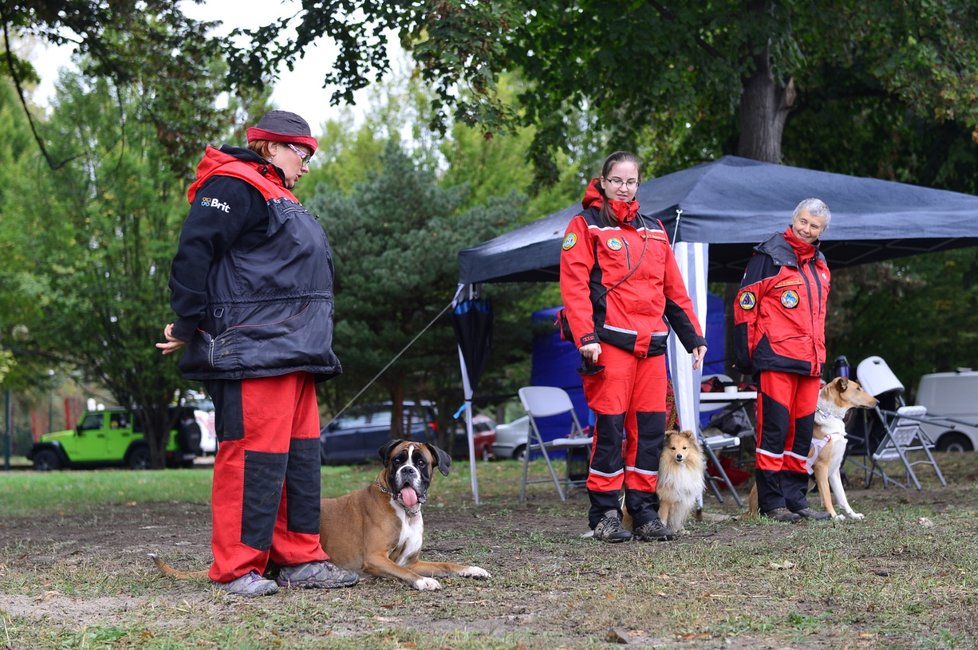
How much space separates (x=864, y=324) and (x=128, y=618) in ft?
75.9

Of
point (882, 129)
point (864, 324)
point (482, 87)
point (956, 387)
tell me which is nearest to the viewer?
point (482, 87)

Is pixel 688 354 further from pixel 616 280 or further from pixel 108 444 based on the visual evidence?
pixel 108 444

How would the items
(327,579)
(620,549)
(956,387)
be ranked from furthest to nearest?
(956,387), (620,549), (327,579)

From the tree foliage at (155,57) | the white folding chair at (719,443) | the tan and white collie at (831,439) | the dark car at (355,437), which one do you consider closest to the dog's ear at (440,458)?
the tan and white collie at (831,439)

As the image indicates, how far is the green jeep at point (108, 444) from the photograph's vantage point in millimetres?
26766

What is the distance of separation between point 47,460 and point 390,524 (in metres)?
24.4

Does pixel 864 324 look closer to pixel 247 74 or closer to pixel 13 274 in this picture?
pixel 247 74

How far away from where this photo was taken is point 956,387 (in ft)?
72.5

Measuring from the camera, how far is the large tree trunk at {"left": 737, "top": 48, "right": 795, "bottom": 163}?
507 inches

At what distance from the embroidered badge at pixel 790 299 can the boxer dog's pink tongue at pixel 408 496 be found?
3.16 m

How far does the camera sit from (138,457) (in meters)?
26.8

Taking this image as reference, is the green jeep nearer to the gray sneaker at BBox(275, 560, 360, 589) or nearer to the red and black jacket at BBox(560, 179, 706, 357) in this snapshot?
the red and black jacket at BBox(560, 179, 706, 357)

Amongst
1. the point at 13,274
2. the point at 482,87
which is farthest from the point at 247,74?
the point at 13,274

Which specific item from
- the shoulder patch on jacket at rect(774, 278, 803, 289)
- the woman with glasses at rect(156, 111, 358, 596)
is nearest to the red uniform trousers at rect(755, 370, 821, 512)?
the shoulder patch on jacket at rect(774, 278, 803, 289)
